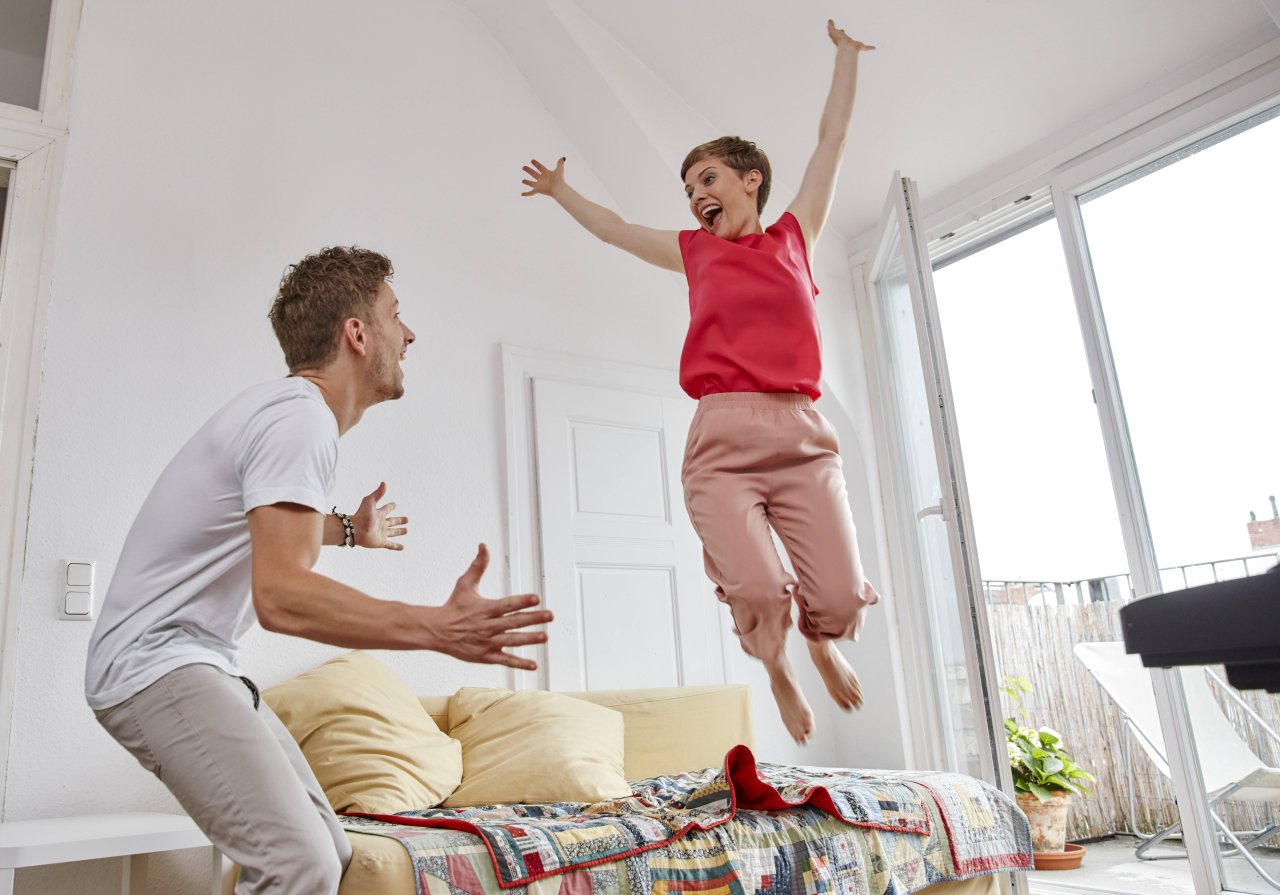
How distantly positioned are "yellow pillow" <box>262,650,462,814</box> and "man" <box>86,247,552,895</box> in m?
1.01

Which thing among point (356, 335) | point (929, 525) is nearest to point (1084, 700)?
point (929, 525)

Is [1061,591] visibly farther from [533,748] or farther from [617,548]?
[533,748]

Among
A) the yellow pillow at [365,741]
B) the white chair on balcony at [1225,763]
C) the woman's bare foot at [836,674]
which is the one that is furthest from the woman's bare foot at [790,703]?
the white chair on balcony at [1225,763]

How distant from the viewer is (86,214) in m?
2.87

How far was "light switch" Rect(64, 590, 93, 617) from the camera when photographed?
8.41 feet

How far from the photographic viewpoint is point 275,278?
3164 millimetres

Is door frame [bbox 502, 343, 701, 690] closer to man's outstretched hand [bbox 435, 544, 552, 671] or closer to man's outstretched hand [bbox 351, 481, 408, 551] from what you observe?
man's outstretched hand [bbox 351, 481, 408, 551]

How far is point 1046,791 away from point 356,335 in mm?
3461

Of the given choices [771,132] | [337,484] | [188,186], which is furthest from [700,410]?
[771,132]

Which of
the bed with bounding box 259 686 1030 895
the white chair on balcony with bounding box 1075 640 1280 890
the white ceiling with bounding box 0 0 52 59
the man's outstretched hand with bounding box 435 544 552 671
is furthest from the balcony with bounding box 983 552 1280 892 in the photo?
the white ceiling with bounding box 0 0 52 59

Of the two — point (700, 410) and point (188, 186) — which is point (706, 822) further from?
point (188, 186)

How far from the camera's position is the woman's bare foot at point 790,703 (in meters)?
2.02

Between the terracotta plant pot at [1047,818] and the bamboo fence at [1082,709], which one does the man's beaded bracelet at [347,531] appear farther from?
the bamboo fence at [1082,709]

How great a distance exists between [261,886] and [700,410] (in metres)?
Answer: 1.21
